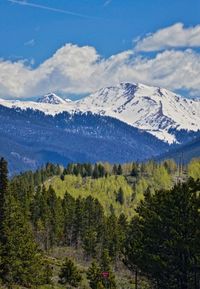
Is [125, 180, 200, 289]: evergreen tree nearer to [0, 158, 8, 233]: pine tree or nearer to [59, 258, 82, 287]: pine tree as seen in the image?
[0, 158, 8, 233]: pine tree

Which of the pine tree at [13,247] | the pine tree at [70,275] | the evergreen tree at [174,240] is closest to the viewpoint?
the evergreen tree at [174,240]

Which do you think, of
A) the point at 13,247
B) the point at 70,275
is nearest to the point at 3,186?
the point at 13,247

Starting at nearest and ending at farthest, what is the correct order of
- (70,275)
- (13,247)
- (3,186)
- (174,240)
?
(174,240) → (3,186) → (13,247) → (70,275)

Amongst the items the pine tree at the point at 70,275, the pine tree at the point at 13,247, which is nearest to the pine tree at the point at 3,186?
the pine tree at the point at 13,247

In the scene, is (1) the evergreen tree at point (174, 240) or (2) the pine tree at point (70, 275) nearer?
(1) the evergreen tree at point (174, 240)

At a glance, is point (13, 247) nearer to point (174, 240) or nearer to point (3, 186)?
point (3, 186)

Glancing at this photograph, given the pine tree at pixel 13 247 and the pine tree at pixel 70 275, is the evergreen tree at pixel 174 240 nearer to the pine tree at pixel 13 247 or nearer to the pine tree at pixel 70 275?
the pine tree at pixel 13 247

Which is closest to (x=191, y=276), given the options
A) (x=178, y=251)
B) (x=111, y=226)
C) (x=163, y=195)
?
(x=178, y=251)

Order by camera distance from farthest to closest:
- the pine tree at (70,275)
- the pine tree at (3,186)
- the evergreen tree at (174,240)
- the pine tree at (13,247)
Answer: the pine tree at (70,275), the pine tree at (13,247), the pine tree at (3,186), the evergreen tree at (174,240)

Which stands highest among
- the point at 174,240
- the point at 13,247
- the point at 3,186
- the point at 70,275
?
the point at 3,186

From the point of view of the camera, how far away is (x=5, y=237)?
8231cm

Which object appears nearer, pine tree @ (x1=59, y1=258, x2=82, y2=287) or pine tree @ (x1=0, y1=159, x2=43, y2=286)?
pine tree @ (x1=0, y1=159, x2=43, y2=286)

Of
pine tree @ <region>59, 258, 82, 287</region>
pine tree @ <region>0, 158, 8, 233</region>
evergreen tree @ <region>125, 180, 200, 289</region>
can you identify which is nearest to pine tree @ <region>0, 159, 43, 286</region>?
pine tree @ <region>0, 158, 8, 233</region>

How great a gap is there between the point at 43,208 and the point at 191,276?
112 m
